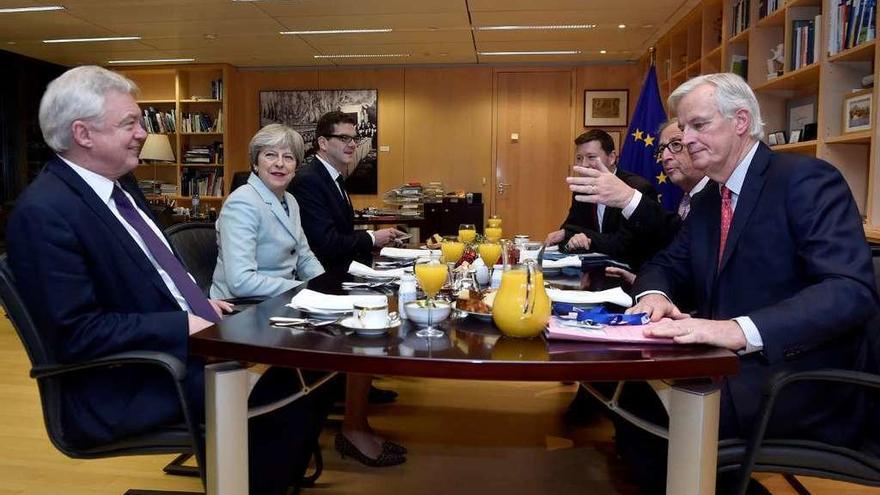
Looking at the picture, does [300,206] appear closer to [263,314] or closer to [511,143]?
[263,314]

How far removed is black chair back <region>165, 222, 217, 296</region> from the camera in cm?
254

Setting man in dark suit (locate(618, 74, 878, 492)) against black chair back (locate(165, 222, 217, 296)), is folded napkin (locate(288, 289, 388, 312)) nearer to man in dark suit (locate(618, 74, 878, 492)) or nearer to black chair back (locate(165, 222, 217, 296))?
man in dark suit (locate(618, 74, 878, 492))

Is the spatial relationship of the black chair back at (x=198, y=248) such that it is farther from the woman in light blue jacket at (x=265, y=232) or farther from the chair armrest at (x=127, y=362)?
the chair armrest at (x=127, y=362)

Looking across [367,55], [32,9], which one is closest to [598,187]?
[32,9]

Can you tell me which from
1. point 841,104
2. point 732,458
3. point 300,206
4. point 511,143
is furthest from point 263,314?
point 511,143

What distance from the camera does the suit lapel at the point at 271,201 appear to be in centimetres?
263

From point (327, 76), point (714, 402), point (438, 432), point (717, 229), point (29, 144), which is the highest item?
point (327, 76)

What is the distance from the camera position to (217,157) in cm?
882

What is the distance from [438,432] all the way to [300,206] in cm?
127

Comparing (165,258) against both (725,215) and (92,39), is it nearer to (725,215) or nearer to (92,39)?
(725,215)

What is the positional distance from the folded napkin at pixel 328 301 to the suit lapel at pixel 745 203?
0.88 meters

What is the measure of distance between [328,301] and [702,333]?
87 cm

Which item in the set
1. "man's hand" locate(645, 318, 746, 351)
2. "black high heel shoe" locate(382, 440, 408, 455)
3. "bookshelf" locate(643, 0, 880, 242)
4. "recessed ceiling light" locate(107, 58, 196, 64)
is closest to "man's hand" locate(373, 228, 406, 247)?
"black high heel shoe" locate(382, 440, 408, 455)

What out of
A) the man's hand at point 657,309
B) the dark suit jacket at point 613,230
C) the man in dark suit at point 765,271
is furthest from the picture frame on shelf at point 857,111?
the man's hand at point 657,309
